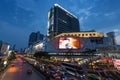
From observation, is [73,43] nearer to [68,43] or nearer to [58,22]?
[68,43]

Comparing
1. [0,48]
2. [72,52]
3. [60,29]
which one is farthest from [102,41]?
[0,48]

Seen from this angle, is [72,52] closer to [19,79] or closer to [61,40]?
[61,40]

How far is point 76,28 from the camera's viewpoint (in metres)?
172

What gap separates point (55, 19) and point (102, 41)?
63.7 metres

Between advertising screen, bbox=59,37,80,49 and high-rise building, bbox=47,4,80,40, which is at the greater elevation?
high-rise building, bbox=47,4,80,40

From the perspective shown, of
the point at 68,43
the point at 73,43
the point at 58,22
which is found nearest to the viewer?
the point at 68,43

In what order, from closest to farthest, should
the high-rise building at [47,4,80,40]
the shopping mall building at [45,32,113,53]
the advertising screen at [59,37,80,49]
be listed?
the advertising screen at [59,37,80,49]
the shopping mall building at [45,32,113,53]
the high-rise building at [47,4,80,40]

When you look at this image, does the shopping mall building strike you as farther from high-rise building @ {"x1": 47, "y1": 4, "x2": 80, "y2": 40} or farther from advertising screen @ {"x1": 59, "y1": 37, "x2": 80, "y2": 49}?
high-rise building @ {"x1": 47, "y1": 4, "x2": 80, "y2": 40}

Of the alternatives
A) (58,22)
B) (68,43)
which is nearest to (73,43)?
(68,43)

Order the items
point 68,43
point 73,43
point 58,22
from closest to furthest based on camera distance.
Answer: point 68,43 → point 73,43 → point 58,22

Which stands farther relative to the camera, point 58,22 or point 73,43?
point 58,22

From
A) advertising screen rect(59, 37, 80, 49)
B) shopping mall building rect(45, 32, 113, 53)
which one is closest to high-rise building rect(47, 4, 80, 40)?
shopping mall building rect(45, 32, 113, 53)

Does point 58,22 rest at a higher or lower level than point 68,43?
higher

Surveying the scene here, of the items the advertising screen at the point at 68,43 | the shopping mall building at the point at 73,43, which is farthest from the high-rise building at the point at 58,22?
the advertising screen at the point at 68,43
